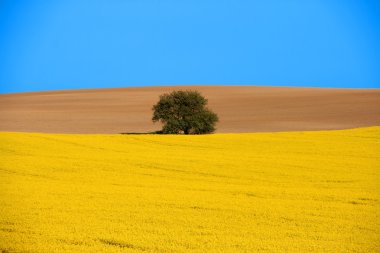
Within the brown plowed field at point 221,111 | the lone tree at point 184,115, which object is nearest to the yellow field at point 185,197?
the lone tree at point 184,115

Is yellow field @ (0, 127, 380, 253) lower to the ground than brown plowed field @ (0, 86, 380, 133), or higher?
lower

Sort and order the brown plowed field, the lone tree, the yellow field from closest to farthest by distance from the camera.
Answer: the yellow field < the lone tree < the brown plowed field

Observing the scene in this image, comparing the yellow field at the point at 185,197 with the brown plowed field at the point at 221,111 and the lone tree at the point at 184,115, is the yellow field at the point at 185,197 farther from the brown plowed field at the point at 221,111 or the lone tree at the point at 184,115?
the brown plowed field at the point at 221,111

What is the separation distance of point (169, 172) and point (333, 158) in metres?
6.04

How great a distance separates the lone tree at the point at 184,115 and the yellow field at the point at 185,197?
1106 centimetres

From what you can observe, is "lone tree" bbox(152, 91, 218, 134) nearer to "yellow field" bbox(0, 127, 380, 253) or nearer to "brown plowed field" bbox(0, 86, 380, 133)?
"brown plowed field" bbox(0, 86, 380, 133)

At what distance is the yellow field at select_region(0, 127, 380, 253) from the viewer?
8.48 meters

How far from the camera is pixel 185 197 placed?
11.6 m

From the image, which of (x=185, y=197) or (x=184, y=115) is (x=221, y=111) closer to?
(x=184, y=115)

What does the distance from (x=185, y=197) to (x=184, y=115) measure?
21358 mm

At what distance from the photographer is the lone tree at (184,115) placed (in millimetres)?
32281

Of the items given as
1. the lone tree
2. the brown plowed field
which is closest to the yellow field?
the lone tree

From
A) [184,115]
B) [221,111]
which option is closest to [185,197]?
[184,115]

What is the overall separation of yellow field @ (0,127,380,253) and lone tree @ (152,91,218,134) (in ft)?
36.3
